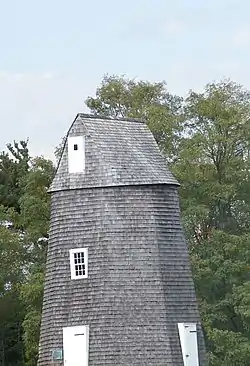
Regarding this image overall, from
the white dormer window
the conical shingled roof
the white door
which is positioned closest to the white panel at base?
the white door

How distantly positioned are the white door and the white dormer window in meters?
4.30

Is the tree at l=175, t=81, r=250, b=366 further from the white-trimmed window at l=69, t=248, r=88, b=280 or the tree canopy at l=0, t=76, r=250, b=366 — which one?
the white-trimmed window at l=69, t=248, r=88, b=280

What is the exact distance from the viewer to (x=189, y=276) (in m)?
35.8

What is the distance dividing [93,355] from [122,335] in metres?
0.94

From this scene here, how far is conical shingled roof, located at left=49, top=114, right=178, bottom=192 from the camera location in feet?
116

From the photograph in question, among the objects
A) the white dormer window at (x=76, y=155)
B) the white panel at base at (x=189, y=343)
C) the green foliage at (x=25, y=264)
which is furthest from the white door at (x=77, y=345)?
the green foliage at (x=25, y=264)

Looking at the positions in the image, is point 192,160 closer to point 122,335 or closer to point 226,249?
point 226,249

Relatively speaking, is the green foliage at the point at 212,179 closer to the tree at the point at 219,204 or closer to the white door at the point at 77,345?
the tree at the point at 219,204

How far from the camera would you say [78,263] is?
35.1 meters

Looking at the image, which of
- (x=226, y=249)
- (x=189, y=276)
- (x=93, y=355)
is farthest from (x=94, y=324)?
(x=226, y=249)

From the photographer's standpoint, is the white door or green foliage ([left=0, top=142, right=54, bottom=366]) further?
green foliage ([left=0, top=142, right=54, bottom=366])

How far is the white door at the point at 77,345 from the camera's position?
1362 inches

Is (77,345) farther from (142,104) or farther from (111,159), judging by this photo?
(142,104)

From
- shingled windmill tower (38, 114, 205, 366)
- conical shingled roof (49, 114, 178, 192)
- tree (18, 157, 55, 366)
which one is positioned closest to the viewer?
shingled windmill tower (38, 114, 205, 366)
